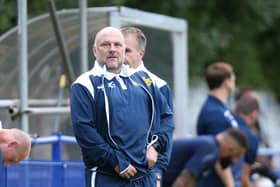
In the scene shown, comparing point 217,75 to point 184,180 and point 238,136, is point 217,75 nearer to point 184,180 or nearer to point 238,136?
point 238,136

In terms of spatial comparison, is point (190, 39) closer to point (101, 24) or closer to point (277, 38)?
point (277, 38)

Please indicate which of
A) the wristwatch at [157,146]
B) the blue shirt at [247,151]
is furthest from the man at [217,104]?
the wristwatch at [157,146]

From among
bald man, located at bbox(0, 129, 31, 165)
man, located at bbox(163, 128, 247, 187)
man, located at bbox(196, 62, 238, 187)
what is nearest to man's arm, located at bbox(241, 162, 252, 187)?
man, located at bbox(196, 62, 238, 187)

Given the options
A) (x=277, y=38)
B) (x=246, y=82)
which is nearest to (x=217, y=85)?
(x=277, y=38)

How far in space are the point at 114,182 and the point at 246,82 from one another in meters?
14.8

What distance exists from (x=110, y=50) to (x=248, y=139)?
14.9ft

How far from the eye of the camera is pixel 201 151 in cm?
1078

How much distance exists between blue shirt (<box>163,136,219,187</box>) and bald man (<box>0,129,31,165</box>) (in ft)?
11.3

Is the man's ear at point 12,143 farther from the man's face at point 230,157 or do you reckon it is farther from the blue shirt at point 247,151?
the blue shirt at point 247,151

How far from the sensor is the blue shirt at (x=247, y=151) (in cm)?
1143

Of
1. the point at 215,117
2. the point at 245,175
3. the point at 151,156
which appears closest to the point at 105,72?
the point at 151,156

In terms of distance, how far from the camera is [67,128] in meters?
10.6

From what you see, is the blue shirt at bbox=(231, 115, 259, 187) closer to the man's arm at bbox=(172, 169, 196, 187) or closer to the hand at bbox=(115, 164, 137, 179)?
the man's arm at bbox=(172, 169, 196, 187)

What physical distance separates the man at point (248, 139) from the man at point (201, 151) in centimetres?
55
